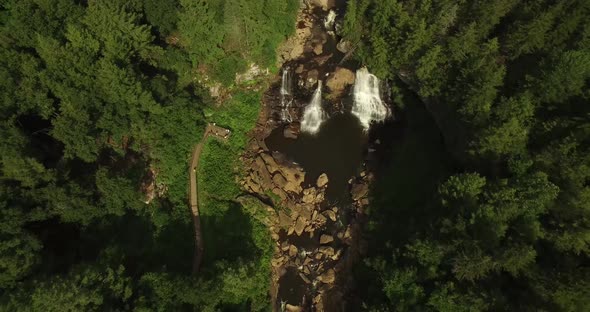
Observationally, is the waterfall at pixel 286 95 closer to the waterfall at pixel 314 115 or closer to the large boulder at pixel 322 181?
the waterfall at pixel 314 115

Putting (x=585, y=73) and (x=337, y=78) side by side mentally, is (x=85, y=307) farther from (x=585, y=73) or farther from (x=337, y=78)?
(x=585, y=73)

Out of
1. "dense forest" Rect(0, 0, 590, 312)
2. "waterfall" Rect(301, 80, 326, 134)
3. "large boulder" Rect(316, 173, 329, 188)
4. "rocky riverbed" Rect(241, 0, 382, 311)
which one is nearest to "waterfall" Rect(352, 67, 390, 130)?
"rocky riverbed" Rect(241, 0, 382, 311)

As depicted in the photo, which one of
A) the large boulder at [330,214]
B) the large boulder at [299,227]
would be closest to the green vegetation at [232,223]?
the large boulder at [299,227]

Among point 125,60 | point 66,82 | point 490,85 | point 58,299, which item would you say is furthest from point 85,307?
point 490,85

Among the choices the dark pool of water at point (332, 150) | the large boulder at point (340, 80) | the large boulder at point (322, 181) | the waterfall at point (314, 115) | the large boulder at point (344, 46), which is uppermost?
the large boulder at point (344, 46)

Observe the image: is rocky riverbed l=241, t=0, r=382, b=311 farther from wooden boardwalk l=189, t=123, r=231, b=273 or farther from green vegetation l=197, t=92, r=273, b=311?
wooden boardwalk l=189, t=123, r=231, b=273

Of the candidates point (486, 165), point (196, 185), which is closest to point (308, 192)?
point (196, 185)
